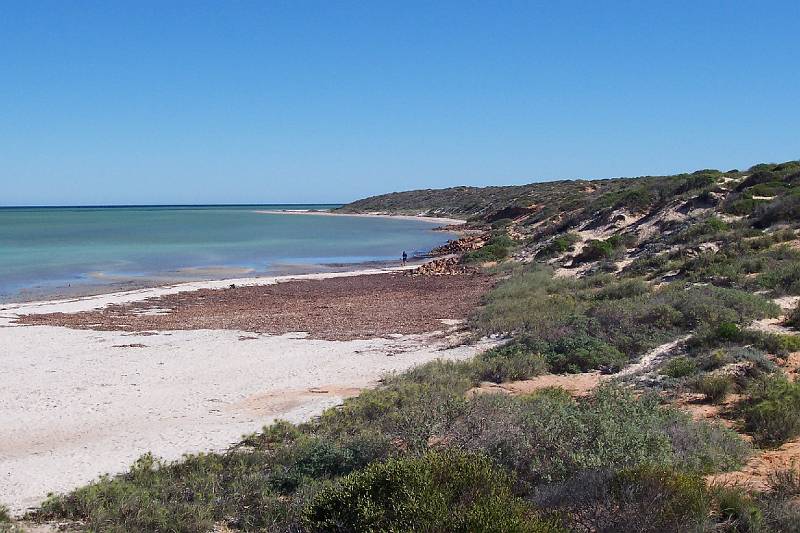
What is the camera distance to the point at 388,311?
22.2m

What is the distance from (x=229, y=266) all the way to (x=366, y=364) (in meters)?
27.6

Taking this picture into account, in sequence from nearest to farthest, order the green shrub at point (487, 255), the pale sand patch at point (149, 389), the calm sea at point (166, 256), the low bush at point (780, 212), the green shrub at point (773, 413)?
the green shrub at point (773, 413) → the pale sand patch at point (149, 389) → the low bush at point (780, 212) → the calm sea at point (166, 256) → the green shrub at point (487, 255)

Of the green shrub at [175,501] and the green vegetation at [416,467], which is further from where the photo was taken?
the green shrub at [175,501]

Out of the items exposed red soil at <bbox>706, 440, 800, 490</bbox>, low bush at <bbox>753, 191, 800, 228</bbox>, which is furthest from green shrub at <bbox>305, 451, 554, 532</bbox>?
low bush at <bbox>753, 191, 800, 228</bbox>

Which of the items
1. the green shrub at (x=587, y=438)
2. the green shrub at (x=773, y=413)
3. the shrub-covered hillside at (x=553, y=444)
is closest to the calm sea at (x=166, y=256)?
the shrub-covered hillside at (x=553, y=444)

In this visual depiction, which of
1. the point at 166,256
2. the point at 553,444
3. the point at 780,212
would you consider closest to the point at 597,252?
the point at 780,212

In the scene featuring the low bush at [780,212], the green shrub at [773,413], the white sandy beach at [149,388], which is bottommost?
the white sandy beach at [149,388]

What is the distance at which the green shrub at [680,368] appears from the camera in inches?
416

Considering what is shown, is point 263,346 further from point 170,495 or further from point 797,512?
point 797,512

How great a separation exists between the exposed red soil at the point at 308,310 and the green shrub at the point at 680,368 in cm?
847

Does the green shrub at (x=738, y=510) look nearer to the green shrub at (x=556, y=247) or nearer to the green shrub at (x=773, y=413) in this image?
the green shrub at (x=773, y=413)

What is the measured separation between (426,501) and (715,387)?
602 cm

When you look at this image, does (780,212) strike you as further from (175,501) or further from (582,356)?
(175,501)

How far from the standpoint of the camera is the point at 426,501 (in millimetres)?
5133
